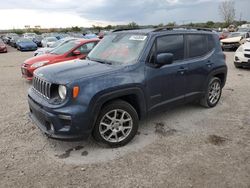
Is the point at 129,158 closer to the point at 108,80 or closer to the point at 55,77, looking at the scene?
the point at 108,80

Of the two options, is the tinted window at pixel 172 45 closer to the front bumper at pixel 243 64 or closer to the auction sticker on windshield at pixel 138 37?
the auction sticker on windshield at pixel 138 37

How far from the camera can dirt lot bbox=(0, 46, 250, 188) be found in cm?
307

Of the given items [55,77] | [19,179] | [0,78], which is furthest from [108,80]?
[0,78]

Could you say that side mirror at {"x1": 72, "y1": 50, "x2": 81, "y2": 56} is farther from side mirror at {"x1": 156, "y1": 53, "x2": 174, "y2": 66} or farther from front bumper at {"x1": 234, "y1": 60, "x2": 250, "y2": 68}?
front bumper at {"x1": 234, "y1": 60, "x2": 250, "y2": 68}

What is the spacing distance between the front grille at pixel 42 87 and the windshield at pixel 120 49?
111 cm

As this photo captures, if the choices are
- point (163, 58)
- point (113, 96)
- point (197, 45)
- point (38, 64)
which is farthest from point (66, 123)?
point (38, 64)

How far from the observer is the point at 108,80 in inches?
139

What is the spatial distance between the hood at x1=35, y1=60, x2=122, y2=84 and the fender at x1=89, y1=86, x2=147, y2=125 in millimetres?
317

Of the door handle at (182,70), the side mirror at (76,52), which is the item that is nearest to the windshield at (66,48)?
the side mirror at (76,52)

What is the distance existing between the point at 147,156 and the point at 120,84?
1150mm

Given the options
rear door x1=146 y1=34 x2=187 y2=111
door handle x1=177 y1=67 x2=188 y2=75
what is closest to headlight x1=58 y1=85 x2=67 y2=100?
rear door x1=146 y1=34 x2=187 y2=111

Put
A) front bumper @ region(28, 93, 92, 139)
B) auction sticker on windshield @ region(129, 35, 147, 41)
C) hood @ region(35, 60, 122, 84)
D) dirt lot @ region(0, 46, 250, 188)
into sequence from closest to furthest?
dirt lot @ region(0, 46, 250, 188), front bumper @ region(28, 93, 92, 139), hood @ region(35, 60, 122, 84), auction sticker on windshield @ region(129, 35, 147, 41)

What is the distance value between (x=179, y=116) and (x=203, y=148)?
138 cm

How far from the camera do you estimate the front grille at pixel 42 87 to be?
3.58 metres
